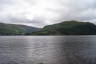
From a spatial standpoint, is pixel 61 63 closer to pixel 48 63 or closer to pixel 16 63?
pixel 48 63

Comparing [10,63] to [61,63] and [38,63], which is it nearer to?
[38,63]

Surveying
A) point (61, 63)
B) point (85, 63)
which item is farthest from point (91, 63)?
point (61, 63)

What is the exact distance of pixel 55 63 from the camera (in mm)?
38906

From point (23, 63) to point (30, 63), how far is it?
211 cm

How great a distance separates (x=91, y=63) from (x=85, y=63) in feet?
5.63

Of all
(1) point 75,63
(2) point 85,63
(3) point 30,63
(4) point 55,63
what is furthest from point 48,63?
(2) point 85,63

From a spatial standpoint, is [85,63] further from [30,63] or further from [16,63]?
[16,63]

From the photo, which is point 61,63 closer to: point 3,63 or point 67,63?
point 67,63

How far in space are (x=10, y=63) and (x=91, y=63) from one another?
23.5m

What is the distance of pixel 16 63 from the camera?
38.9 m

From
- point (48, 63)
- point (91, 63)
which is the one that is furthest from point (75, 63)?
point (48, 63)

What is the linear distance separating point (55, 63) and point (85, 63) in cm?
872

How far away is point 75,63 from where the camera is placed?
1529 inches

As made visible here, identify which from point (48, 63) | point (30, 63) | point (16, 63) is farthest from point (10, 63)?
point (48, 63)
